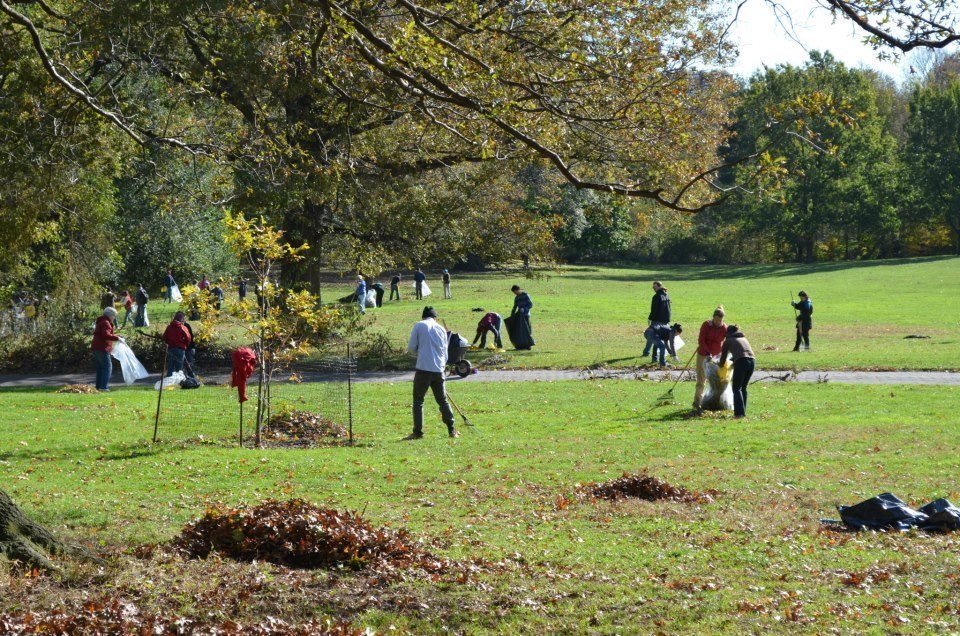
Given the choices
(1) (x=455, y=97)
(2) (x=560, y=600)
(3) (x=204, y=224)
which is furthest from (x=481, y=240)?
(3) (x=204, y=224)

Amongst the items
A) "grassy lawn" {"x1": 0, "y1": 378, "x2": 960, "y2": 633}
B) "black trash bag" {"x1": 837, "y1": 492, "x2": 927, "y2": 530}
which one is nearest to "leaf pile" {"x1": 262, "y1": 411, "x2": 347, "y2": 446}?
"grassy lawn" {"x1": 0, "y1": 378, "x2": 960, "y2": 633}

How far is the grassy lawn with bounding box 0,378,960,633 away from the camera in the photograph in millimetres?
6672

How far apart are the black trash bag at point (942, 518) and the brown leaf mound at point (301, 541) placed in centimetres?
462

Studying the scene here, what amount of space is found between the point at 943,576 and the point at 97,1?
17.3 meters

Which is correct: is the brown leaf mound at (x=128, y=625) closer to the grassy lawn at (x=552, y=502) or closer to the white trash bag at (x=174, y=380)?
the grassy lawn at (x=552, y=502)

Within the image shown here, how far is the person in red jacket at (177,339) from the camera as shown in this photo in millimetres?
20438

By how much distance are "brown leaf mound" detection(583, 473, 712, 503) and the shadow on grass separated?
51481mm

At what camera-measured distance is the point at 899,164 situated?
78.8 m

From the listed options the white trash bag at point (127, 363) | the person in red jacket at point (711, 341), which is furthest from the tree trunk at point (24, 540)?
the white trash bag at point (127, 363)

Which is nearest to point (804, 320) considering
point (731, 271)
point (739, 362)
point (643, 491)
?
point (739, 362)

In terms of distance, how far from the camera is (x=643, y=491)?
10.6 m

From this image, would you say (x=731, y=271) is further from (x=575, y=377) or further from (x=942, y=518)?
(x=942, y=518)

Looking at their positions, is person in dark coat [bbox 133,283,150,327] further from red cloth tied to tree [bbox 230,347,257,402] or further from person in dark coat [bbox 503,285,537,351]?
red cloth tied to tree [bbox 230,347,257,402]

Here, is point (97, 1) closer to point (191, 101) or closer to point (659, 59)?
point (191, 101)
